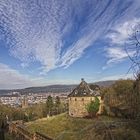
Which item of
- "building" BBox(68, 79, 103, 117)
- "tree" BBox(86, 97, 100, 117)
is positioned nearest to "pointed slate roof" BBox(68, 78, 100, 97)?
"building" BBox(68, 79, 103, 117)

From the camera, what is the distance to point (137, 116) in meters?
3.70

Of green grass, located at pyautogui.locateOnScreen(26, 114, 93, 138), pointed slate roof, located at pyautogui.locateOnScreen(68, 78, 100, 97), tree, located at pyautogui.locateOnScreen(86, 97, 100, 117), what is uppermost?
pointed slate roof, located at pyautogui.locateOnScreen(68, 78, 100, 97)

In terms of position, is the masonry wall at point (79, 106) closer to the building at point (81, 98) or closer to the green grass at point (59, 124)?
the building at point (81, 98)

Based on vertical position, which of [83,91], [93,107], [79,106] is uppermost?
[83,91]

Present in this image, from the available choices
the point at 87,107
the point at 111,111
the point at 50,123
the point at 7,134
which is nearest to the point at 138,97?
the point at 7,134

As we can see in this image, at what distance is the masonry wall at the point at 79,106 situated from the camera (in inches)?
2149

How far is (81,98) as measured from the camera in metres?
56.1

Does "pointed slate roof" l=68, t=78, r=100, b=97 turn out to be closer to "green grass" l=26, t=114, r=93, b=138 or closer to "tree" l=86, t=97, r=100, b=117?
"tree" l=86, t=97, r=100, b=117

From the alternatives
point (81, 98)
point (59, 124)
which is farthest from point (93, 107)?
point (59, 124)

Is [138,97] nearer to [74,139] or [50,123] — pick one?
[74,139]

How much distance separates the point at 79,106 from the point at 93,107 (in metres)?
3.26

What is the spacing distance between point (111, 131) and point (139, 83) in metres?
0.69

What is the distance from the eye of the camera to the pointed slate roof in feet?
183

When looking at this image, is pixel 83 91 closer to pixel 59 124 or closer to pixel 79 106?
pixel 79 106
